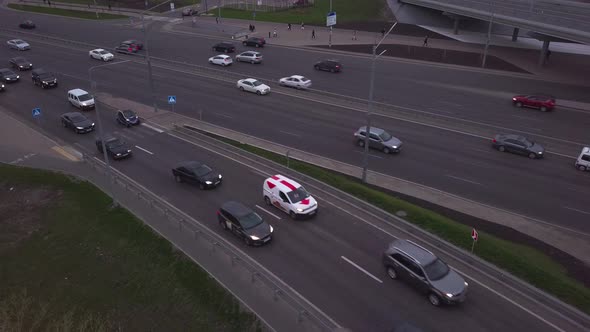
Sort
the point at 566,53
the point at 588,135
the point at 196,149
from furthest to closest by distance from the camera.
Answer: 1. the point at 566,53
2. the point at 588,135
3. the point at 196,149

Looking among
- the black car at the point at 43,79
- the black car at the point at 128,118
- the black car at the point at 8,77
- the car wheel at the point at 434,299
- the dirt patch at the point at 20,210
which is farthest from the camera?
the black car at the point at 8,77

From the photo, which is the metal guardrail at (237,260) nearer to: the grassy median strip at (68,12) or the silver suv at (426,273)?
the silver suv at (426,273)

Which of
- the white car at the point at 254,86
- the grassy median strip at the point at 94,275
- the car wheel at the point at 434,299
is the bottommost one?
the grassy median strip at the point at 94,275

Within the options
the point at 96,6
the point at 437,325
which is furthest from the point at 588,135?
the point at 96,6

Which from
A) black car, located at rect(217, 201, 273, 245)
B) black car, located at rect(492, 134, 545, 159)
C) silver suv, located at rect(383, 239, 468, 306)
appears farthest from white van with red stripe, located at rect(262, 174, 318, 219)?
black car, located at rect(492, 134, 545, 159)

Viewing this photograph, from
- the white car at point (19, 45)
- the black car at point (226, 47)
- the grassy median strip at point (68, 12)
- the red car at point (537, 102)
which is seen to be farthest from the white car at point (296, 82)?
the grassy median strip at point (68, 12)

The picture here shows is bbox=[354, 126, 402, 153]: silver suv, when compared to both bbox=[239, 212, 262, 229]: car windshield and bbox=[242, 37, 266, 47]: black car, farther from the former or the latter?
bbox=[242, 37, 266, 47]: black car

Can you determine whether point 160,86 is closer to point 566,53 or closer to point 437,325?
point 437,325
